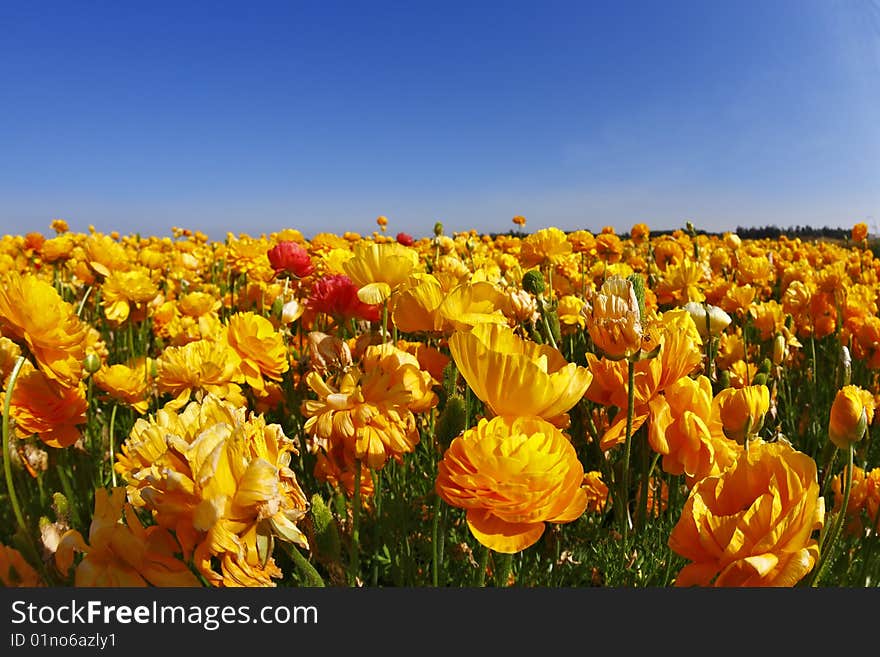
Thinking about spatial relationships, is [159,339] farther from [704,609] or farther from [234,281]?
[704,609]

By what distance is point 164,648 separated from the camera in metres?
0.68

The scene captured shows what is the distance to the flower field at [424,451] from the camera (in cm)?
63

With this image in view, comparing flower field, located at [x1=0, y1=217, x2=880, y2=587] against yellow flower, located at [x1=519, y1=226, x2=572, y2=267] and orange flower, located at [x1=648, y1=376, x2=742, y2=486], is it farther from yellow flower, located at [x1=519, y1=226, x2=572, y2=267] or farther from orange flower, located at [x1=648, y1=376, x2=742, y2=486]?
yellow flower, located at [x1=519, y1=226, x2=572, y2=267]

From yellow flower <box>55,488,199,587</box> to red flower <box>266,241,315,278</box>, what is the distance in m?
1.41

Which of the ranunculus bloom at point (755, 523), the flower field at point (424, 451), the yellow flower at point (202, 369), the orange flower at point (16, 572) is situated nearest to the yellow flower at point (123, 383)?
the flower field at point (424, 451)

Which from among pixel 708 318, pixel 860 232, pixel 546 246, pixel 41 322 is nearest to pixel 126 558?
pixel 41 322

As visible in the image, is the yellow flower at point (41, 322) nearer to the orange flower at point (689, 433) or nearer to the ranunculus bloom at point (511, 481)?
the ranunculus bloom at point (511, 481)

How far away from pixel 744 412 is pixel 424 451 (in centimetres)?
101

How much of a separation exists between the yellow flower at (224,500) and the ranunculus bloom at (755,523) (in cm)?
45

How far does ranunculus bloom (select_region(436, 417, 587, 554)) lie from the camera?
2.10 ft

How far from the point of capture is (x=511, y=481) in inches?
25.2

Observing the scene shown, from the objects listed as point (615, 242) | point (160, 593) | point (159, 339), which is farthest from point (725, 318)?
point (159, 339)

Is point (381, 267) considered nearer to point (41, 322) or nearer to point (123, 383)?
point (41, 322)

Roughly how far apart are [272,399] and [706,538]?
1.45m
